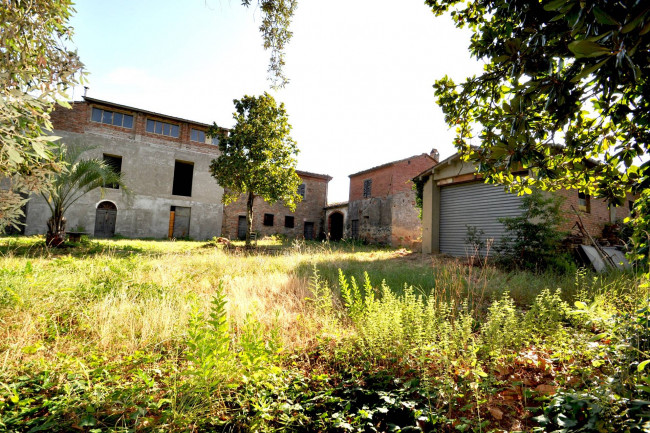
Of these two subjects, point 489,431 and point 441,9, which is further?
point 441,9

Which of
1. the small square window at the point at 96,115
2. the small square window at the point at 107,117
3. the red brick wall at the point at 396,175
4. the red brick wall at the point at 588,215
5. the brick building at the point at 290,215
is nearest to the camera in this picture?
the red brick wall at the point at 588,215

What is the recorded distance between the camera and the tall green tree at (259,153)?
14320 mm

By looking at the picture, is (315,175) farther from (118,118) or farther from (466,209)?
(466,209)

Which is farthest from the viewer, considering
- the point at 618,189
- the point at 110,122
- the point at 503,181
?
the point at 110,122

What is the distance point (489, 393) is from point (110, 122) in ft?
75.3

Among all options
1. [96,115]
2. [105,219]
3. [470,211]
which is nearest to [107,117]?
[96,115]

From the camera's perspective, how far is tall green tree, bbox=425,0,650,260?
140 centimetres

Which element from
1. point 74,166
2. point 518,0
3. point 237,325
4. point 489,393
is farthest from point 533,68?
point 74,166

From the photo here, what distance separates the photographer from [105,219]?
18453 millimetres

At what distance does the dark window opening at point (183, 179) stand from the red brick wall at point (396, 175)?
13.1m

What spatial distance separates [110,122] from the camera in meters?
18.7

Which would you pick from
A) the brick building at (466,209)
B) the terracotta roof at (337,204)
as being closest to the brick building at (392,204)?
the terracotta roof at (337,204)

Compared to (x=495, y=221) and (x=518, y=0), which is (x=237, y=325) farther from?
(x=495, y=221)

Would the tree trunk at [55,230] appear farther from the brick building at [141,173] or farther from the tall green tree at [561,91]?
the tall green tree at [561,91]
